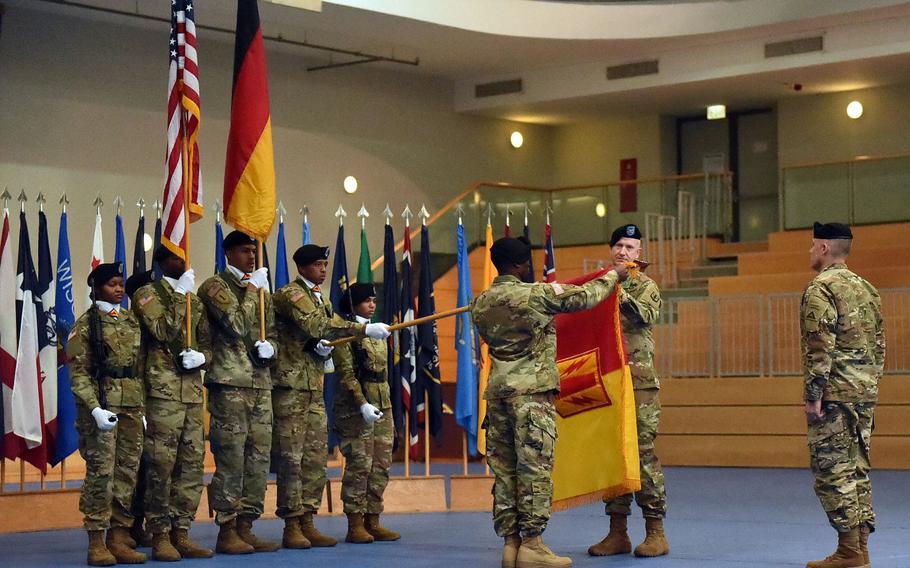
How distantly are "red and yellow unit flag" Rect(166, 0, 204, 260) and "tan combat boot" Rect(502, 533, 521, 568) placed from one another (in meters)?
2.52

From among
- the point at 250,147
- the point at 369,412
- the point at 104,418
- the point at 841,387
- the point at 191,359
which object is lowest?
the point at 369,412

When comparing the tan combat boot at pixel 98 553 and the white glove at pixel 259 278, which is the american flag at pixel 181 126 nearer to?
the white glove at pixel 259 278

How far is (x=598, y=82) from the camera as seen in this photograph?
19.0 metres

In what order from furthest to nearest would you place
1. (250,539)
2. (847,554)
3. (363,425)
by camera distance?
(363,425) → (250,539) → (847,554)

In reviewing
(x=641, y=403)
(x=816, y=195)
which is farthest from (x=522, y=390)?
(x=816, y=195)

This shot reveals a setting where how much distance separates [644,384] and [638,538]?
1352 mm

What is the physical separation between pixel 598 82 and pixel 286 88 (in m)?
4.38

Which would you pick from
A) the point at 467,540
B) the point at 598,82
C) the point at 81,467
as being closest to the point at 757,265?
the point at 598,82

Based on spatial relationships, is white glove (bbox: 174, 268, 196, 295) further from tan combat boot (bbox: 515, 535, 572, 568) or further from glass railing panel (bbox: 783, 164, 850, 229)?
glass railing panel (bbox: 783, 164, 850, 229)

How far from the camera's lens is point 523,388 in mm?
6859

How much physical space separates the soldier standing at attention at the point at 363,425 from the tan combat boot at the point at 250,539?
2.19 feet

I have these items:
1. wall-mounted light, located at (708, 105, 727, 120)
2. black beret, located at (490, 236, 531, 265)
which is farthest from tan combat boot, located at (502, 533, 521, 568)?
wall-mounted light, located at (708, 105, 727, 120)

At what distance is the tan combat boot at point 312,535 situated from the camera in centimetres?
818

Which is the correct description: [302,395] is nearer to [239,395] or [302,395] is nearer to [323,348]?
[323,348]
